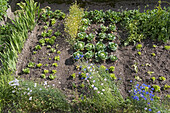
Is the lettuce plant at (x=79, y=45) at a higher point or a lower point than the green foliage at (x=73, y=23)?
lower

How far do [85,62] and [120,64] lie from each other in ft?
2.20

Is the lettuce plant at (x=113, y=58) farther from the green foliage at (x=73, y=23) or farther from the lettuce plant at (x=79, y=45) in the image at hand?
the green foliage at (x=73, y=23)

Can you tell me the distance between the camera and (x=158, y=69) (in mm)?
3852

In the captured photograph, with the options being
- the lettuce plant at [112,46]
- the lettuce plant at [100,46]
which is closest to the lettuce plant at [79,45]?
the lettuce plant at [100,46]

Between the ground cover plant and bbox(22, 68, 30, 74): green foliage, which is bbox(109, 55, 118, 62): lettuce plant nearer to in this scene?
the ground cover plant

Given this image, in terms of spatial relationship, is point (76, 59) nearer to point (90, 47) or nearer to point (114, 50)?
point (90, 47)

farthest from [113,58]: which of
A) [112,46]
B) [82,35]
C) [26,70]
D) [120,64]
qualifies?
[26,70]

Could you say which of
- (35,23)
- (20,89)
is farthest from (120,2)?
(20,89)

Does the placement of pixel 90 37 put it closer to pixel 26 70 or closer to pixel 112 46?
pixel 112 46

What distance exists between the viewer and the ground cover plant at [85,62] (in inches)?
132

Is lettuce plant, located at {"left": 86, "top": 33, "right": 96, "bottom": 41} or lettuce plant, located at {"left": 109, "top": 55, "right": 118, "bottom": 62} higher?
lettuce plant, located at {"left": 86, "top": 33, "right": 96, "bottom": 41}

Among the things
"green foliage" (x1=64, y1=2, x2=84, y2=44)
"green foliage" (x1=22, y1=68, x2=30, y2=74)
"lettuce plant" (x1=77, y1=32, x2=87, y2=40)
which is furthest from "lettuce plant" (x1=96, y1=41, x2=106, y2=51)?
"green foliage" (x1=22, y1=68, x2=30, y2=74)

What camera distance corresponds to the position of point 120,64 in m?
4.02

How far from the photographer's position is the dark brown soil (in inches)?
146
